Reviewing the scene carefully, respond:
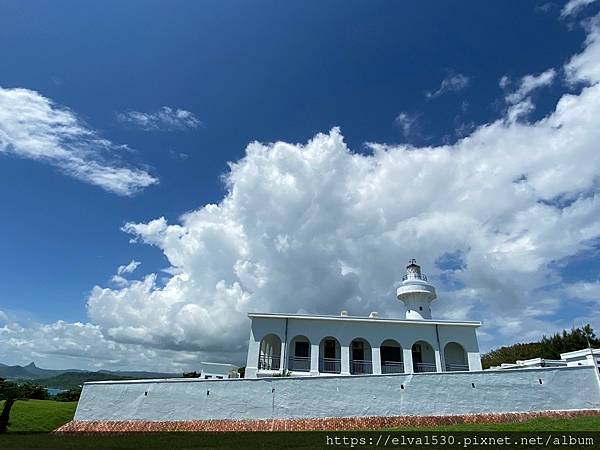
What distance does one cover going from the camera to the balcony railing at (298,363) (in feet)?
74.4

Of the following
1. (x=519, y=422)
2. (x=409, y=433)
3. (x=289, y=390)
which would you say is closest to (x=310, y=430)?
(x=289, y=390)

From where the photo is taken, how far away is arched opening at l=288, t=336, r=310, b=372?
2272 centimetres

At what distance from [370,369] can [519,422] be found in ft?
26.2

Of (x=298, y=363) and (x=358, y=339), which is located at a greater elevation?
(x=358, y=339)

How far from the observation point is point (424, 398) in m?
17.6

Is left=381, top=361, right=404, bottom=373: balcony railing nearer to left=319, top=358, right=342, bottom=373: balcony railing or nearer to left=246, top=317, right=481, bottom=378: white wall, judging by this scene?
left=246, top=317, right=481, bottom=378: white wall

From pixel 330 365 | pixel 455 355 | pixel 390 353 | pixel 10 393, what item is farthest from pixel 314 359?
pixel 10 393

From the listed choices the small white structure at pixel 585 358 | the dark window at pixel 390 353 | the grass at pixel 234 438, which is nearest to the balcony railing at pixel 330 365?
the dark window at pixel 390 353

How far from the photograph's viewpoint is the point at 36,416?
22.4 meters

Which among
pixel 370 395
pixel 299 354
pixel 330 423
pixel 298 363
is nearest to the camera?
pixel 330 423

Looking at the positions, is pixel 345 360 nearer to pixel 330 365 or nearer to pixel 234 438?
pixel 330 365

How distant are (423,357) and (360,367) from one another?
13.6 ft

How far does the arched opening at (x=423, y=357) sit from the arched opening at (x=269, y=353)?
8.24 metres

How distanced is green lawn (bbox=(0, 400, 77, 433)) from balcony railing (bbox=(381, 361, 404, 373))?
18.6 meters
